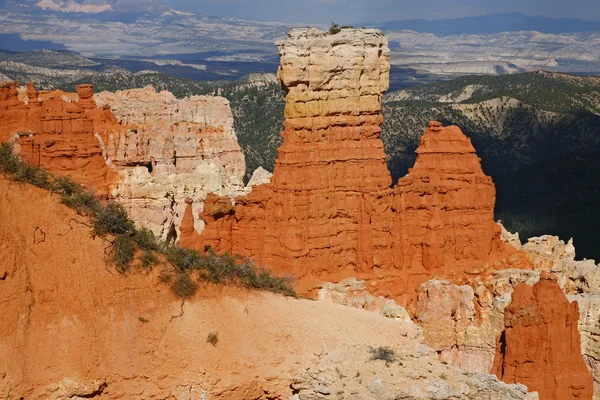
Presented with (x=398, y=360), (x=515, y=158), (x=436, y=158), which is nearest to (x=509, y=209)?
(x=515, y=158)

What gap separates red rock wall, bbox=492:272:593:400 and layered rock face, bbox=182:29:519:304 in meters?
7.04

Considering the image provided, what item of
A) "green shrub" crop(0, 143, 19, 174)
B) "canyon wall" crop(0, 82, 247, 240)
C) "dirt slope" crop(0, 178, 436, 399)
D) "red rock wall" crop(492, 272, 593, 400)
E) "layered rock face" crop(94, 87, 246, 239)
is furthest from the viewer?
"layered rock face" crop(94, 87, 246, 239)

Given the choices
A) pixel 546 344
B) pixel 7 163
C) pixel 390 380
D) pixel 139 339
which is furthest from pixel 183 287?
pixel 546 344

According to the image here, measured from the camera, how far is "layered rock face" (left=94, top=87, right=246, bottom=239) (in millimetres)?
33344

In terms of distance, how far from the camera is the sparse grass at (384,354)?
14.4 metres

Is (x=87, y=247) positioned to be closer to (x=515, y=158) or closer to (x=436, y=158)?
(x=436, y=158)

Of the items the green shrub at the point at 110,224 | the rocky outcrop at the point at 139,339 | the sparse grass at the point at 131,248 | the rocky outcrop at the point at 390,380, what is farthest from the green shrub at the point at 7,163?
the rocky outcrop at the point at 390,380

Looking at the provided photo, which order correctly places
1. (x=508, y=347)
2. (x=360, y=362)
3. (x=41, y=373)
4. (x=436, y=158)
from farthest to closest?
1. (x=436, y=158)
2. (x=508, y=347)
3. (x=360, y=362)
4. (x=41, y=373)

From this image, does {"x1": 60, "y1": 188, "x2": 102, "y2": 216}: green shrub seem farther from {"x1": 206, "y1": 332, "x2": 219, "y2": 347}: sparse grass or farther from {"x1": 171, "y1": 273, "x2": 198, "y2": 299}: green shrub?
{"x1": 206, "y1": 332, "x2": 219, "y2": 347}: sparse grass

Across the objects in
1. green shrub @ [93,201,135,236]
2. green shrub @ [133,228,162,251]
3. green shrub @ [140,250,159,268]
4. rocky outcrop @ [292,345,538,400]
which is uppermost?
green shrub @ [93,201,135,236]

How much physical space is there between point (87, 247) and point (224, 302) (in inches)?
99.4

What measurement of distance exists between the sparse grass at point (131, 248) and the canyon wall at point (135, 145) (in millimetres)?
4067

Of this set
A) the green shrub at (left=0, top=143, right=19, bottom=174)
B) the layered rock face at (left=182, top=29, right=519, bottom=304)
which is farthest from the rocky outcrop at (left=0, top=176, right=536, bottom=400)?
the layered rock face at (left=182, top=29, right=519, bottom=304)

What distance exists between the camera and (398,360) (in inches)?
569
